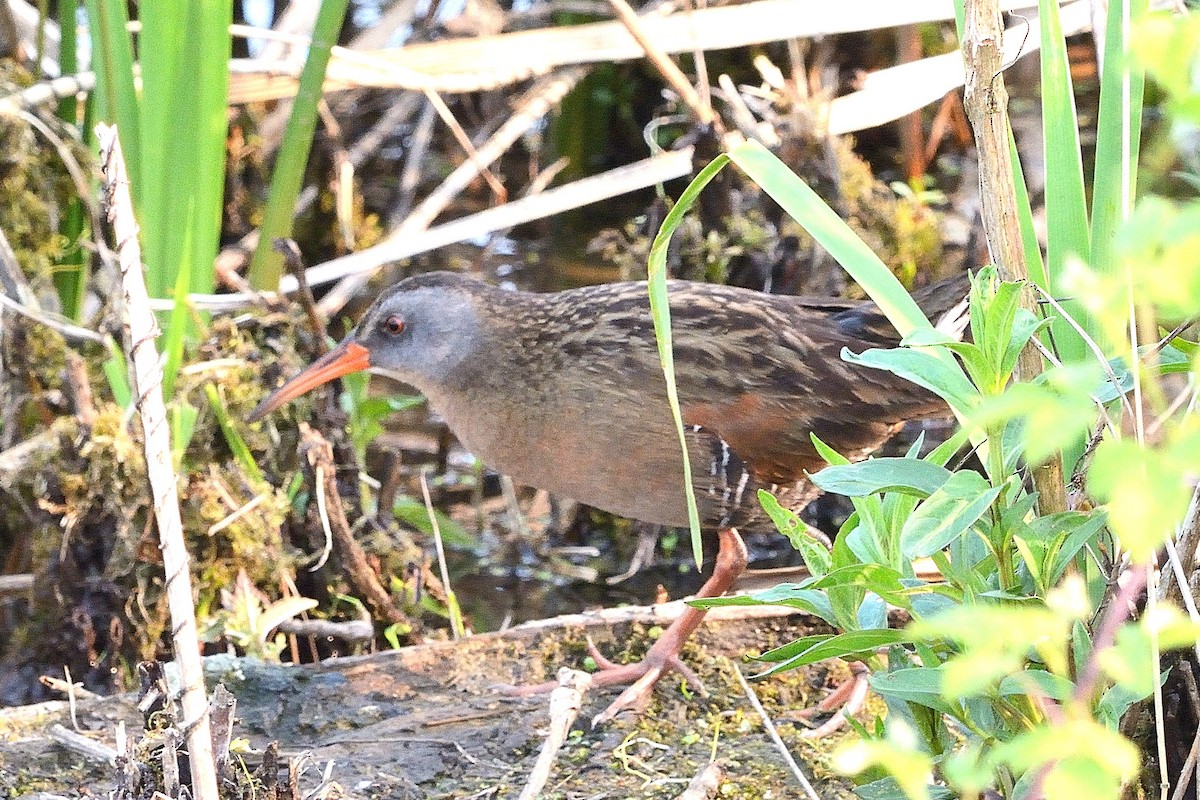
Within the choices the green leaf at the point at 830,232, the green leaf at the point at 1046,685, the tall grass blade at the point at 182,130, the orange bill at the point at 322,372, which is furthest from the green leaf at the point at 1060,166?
the tall grass blade at the point at 182,130

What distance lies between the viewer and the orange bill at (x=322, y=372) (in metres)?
2.77

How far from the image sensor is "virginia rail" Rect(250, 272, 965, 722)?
244cm

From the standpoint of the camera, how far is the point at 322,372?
2789mm

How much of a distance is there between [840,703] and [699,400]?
0.58 metres

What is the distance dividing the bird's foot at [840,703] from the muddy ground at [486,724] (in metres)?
0.02

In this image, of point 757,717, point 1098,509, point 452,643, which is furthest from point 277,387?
point 1098,509

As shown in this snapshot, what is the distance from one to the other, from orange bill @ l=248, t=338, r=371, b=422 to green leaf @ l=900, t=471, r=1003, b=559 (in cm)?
172

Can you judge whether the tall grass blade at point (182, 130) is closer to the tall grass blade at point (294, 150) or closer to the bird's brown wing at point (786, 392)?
the tall grass blade at point (294, 150)

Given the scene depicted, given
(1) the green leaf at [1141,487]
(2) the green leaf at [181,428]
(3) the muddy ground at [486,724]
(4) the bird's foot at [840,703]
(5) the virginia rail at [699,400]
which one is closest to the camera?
(1) the green leaf at [1141,487]

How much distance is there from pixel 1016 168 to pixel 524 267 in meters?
3.08

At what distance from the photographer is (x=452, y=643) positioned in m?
2.34

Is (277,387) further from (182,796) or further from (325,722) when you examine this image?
(182,796)

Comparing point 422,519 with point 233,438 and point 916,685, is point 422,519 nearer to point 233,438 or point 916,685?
point 233,438

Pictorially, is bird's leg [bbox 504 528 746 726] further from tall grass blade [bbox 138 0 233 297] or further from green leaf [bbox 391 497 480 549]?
tall grass blade [bbox 138 0 233 297]
